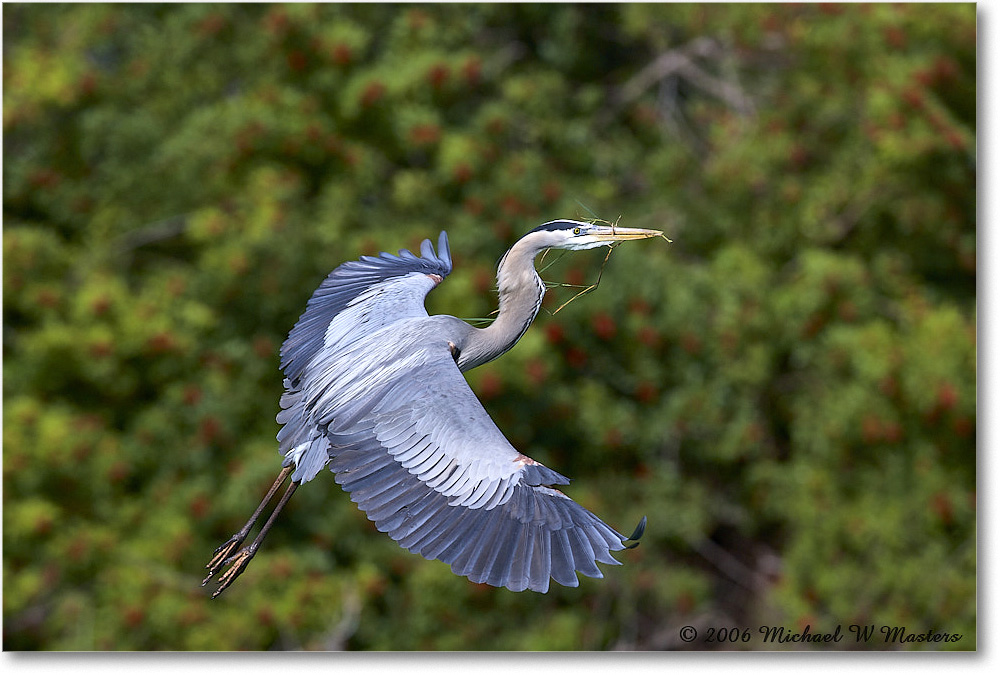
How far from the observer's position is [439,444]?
5.80 ft

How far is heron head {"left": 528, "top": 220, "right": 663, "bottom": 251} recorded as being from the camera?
1.81m

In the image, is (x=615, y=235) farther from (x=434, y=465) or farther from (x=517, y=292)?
(x=434, y=465)

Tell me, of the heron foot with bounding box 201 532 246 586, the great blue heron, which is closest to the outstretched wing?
the great blue heron

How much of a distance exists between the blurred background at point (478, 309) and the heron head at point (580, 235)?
2.30 meters

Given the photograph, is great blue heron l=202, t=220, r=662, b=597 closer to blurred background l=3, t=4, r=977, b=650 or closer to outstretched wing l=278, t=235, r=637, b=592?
outstretched wing l=278, t=235, r=637, b=592

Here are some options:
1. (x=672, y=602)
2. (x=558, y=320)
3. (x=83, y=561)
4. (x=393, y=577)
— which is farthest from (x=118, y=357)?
(x=672, y=602)

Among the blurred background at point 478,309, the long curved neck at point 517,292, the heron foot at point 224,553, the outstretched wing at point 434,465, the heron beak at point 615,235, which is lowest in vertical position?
the blurred background at point 478,309

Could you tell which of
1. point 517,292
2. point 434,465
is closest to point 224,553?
point 434,465

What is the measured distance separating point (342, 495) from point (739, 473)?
72.1 inches

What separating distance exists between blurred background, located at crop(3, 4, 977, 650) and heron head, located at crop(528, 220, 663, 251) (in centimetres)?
230

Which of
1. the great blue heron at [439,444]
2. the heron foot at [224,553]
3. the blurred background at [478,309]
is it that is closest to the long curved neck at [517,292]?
the great blue heron at [439,444]

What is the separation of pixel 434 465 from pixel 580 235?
44 centimetres

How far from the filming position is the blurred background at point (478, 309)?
14.3ft

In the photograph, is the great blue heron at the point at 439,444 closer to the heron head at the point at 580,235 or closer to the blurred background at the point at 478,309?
the heron head at the point at 580,235
